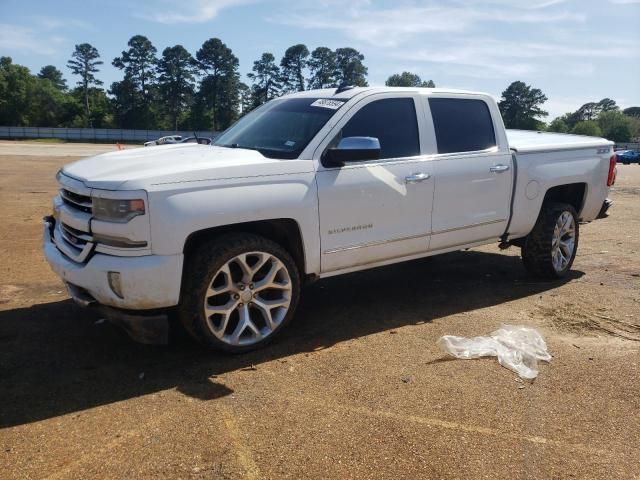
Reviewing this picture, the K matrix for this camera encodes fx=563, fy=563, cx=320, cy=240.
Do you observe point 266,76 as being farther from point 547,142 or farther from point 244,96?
point 547,142

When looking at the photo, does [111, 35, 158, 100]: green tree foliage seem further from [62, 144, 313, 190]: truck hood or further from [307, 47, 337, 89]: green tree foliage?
[62, 144, 313, 190]: truck hood

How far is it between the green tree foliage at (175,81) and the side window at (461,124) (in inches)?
4004

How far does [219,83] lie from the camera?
10431 cm

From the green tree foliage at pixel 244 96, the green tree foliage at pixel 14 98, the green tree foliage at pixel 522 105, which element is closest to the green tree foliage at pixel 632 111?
the green tree foliage at pixel 522 105

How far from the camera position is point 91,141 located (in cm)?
7375


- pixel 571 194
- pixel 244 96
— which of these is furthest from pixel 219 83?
pixel 571 194

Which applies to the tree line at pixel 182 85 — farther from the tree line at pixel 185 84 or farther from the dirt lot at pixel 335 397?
the dirt lot at pixel 335 397

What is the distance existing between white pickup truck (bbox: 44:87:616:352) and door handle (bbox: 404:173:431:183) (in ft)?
0.05

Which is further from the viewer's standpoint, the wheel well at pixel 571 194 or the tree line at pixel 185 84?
the tree line at pixel 185 84

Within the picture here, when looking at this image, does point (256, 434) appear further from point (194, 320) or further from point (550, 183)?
point (550, 183)

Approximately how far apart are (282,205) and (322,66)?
10744 cm

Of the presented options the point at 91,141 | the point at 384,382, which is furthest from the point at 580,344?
the point at 91,141

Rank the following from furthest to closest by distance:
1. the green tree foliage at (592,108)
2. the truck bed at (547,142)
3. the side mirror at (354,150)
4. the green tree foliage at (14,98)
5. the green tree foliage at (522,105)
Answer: the green tree foliage at (592,108), the green tree foliage at (522,105), the green tree foliage at (14,98), the truck bed at (547,142), the side mirror at (354,150)

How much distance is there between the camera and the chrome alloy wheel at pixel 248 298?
390 cm
